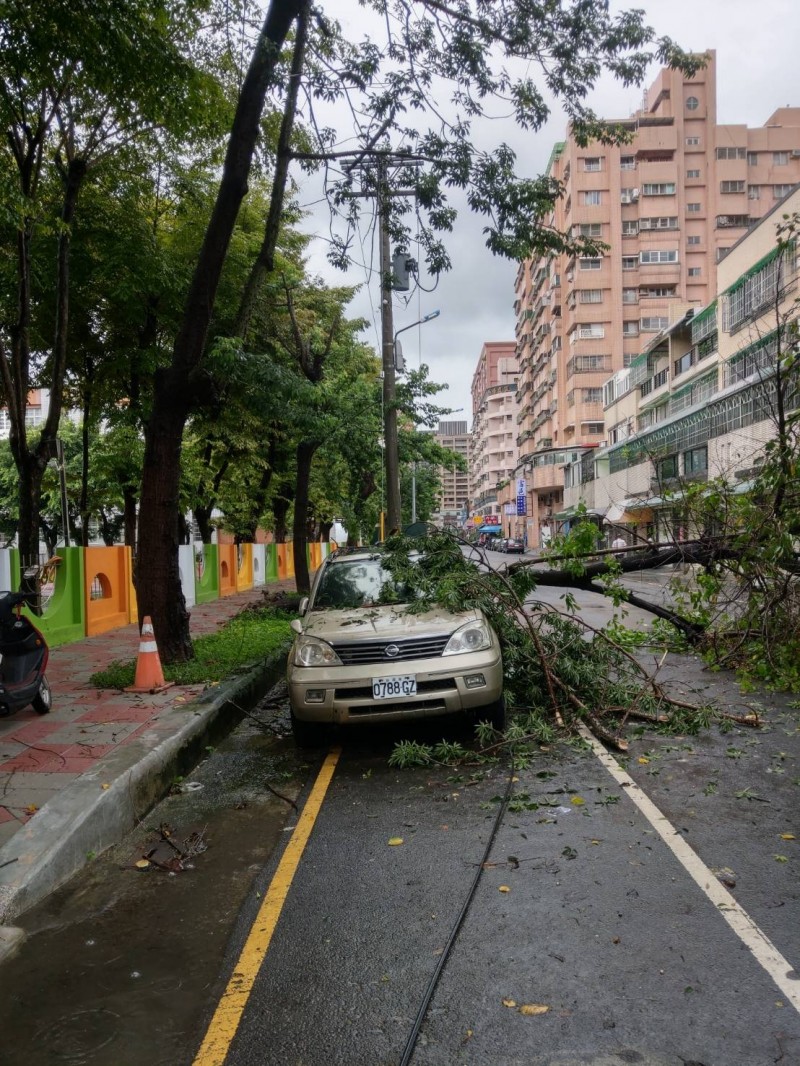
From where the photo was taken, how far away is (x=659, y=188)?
202ft

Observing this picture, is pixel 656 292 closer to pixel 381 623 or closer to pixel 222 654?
pixel 222 654

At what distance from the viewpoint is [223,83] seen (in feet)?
34.2

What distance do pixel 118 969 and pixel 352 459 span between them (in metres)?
16.1

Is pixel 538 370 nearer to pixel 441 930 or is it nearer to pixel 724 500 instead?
pixel 724 500

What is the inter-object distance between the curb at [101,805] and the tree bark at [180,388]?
5.97ft

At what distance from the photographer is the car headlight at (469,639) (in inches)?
227

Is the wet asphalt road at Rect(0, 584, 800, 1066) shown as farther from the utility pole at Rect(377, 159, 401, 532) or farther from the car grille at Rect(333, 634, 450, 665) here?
the utility pole at Rect(377, 159, 401, 532)

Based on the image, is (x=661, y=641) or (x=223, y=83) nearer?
(x=661, y=641)

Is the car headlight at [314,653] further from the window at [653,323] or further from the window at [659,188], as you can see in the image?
the window at [659,188]

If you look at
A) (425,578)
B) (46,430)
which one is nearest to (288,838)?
(425,578)

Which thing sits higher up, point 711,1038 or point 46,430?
point 46,430

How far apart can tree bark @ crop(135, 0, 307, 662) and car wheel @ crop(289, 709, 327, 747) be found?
3109 millimetres

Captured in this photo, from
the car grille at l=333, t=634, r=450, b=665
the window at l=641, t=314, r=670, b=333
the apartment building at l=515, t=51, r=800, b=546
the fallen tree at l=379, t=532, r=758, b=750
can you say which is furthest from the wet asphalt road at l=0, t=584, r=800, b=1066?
the window at l=641, t=314, r=670, b=333

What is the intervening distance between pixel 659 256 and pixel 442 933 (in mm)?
67246
